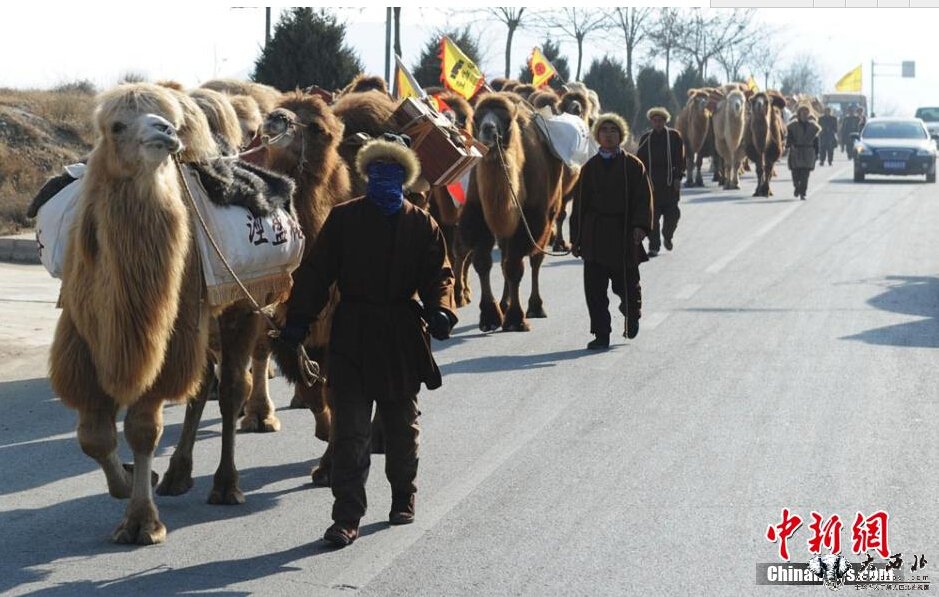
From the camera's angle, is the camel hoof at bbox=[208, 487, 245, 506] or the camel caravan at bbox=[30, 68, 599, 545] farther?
the camel hoof at bbox=[208, 487, 245, 506]

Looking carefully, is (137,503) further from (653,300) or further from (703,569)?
(653,300)

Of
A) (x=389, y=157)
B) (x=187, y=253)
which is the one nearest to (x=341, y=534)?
(x=187, y=253)

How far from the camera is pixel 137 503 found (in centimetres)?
748

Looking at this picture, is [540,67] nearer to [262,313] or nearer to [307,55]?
[307,55]

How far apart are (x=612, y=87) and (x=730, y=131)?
16958 mm

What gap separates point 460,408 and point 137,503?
3.80 metres

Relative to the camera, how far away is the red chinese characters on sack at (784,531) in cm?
745

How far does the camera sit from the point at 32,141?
27.4 metres

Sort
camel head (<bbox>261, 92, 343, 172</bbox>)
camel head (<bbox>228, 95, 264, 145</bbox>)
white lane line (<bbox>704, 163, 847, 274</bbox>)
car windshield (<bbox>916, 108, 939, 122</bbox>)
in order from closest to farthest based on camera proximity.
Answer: camel head (<bbox>261, 92, 343, 172</bbox>) < camel head (<bbox>228, 95, 264, 145</bbox>) < white lane line (<bbox>704, 163, 847, 274</bbox>) < car windshield (<bbox>916, 108, 939, 122</bbox>)

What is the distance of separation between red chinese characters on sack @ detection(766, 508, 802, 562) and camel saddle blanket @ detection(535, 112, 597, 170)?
770 centimetres

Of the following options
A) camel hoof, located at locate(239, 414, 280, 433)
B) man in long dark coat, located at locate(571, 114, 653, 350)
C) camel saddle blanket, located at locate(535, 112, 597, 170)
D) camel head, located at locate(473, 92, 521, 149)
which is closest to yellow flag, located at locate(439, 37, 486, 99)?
camel saddle blanket, located at locate(535, 112, 597, 170)

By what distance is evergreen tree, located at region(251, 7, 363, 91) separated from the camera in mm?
26656

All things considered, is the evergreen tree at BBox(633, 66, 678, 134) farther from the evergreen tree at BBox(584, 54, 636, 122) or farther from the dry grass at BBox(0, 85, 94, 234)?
the dry grass at BBox(0, 85, 94, 234)

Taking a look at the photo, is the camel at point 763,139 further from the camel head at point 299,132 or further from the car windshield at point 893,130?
the camel head at point 299,132
